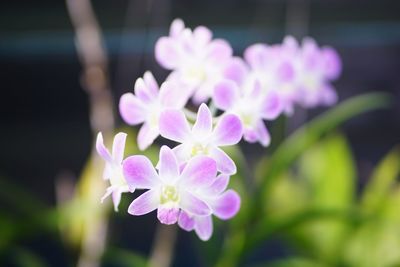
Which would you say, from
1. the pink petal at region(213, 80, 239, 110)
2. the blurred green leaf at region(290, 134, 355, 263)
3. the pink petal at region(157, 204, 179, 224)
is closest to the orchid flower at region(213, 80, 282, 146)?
the pink petal at region(213, 80, 239, 110)

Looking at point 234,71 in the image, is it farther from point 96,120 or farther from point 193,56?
point 96,120

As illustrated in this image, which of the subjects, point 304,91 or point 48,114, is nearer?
point 304,91

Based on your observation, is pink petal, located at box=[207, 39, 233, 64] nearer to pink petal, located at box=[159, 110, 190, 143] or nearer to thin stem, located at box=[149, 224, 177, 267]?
pink petal, located at box=[159, 110, 190, 143]

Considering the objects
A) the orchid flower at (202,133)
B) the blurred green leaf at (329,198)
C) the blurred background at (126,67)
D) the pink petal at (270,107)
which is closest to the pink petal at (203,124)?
the orchid flower at (202,133)

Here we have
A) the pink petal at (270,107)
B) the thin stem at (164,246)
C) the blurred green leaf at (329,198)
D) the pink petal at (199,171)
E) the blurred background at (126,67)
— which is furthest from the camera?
the blurred background at (126,67)

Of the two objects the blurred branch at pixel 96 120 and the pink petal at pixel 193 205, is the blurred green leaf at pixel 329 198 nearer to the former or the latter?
the blurred branch at pixel 96 120

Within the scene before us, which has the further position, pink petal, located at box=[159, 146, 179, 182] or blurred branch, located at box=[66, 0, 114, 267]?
blurred branch, located at box=[66, 0, 114, 267]

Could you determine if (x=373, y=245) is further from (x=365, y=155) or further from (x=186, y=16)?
(x=186, y=16)

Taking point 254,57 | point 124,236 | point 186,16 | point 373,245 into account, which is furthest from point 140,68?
point 254,57
